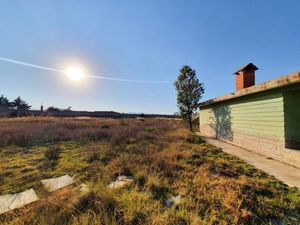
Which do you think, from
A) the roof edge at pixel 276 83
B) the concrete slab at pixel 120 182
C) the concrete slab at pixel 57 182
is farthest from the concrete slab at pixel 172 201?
the roof edge at pixel 276 83

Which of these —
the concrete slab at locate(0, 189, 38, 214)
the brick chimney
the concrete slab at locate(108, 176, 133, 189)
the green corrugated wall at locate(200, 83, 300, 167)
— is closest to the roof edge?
the green corrugated wall at locate(200, 83, 300, 167)

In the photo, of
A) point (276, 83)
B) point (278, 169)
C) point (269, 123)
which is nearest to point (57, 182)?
point (278, 169)

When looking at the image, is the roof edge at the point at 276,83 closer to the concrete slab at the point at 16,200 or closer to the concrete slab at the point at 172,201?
the concrete slab at the point at 172,201

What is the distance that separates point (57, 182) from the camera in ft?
11.1

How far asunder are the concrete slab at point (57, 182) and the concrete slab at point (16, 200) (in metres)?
0.27

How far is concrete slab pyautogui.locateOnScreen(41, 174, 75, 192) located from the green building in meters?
5.32

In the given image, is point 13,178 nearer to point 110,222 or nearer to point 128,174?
point 128,174

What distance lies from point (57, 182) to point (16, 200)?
750mm

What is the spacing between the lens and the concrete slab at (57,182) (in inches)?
123

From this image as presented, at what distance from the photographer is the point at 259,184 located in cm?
321

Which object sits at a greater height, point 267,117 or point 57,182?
point 267,117

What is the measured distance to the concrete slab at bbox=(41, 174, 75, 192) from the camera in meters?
3.13

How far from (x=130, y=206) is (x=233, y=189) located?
179cm

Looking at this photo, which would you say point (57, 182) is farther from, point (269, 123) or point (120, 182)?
point (269, 123)
